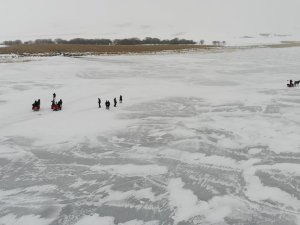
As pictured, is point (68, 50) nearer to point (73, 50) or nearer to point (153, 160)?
point (73, 50)

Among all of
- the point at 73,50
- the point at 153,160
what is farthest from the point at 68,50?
the point at 153,160

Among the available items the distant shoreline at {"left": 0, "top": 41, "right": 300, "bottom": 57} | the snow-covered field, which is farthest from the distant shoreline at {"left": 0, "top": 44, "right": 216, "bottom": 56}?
the snow-covered field

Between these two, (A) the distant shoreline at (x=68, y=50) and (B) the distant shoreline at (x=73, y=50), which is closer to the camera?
(B) the distant shoreline at (x=73, y=50)

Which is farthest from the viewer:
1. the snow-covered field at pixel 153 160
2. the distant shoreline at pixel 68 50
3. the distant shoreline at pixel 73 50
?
the distant shoreline at pixel 68 50

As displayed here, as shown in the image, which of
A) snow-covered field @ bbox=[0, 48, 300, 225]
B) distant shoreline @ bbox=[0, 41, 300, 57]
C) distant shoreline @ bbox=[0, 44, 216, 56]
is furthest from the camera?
distant shoreline @ bbox=[0, 44, 216, 56]

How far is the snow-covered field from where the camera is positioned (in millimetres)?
6547

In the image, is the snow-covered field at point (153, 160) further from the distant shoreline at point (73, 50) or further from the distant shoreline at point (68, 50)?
the distant shoreline at point (68, 50)

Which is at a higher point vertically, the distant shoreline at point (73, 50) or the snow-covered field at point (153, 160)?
the distant shoreline at point (73, 50)

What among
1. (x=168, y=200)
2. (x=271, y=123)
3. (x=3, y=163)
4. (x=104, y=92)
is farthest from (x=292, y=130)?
(x=104, y=92)

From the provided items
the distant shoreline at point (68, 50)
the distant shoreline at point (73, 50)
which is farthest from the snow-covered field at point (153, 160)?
the distant shoreline at point (68, 50)

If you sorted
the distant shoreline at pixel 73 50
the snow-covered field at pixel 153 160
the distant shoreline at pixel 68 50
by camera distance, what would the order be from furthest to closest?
the distant shoreline at pixel 68 50 < the distant shoreline at pixel 73 50 < the snow-covered field at pixel 153 160

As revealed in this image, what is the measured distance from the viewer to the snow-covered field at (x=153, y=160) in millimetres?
6547

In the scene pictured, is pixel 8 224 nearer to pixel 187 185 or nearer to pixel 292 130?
pixel 187 185

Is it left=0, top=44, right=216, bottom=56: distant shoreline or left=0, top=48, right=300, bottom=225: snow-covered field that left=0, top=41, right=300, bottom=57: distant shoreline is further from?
left=0, top=48, right=300, bottom=225: snow-covered field
